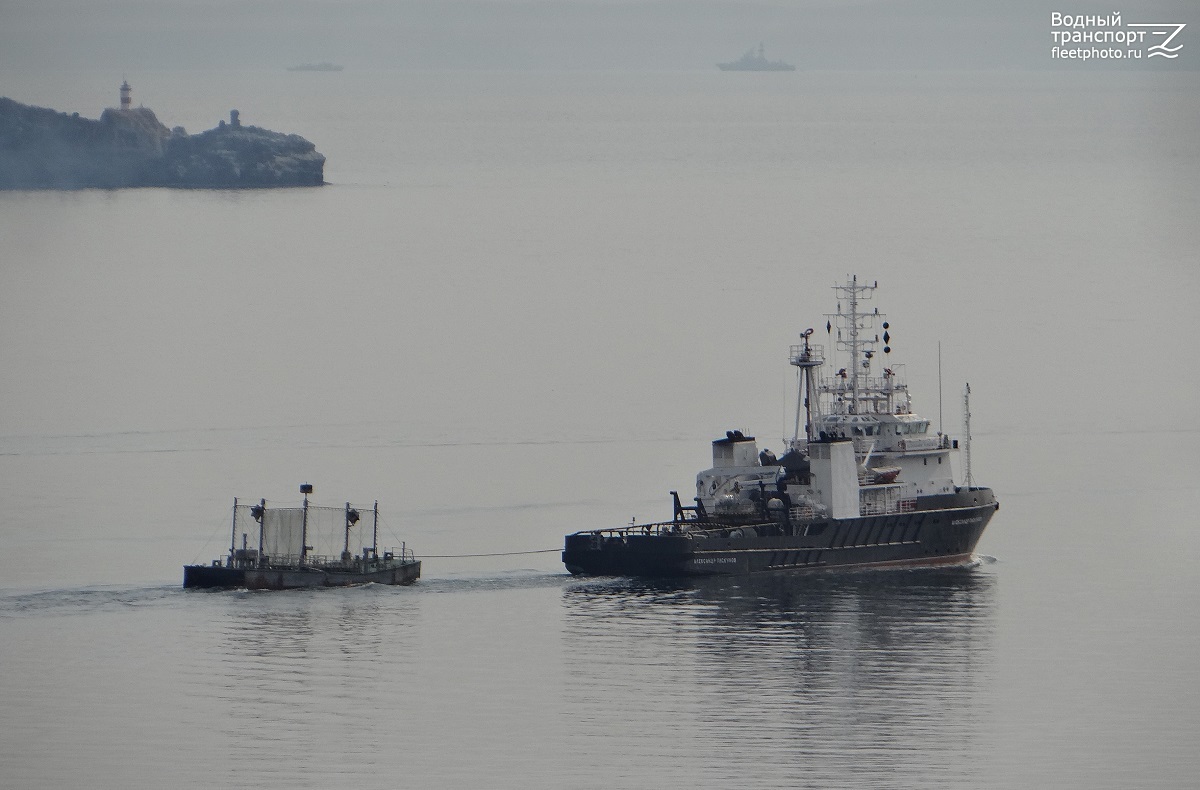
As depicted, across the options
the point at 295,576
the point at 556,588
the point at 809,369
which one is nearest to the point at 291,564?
the point at 295,576

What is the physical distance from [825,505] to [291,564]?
72.6ft

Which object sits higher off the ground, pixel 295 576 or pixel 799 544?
pixel 799 544

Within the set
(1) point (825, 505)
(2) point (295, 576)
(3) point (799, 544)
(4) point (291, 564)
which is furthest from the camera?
(1) point (825, 505)

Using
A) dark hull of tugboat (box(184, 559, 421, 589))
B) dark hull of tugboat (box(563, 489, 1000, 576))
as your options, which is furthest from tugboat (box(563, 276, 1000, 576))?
dark hull of tugboat (box(184, 559, 421, 589))

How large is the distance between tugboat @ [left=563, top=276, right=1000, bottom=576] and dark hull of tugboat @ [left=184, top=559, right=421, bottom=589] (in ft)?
22.8

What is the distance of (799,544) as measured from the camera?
83.4 m

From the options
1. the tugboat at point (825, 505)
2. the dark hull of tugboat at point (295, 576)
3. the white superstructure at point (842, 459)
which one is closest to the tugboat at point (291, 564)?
the dark hull of tugboat at point (295, 576)

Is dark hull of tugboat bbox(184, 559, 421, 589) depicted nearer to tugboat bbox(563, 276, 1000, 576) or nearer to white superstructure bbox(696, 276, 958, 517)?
tugboat bbox(563, 276, 1000, 576)

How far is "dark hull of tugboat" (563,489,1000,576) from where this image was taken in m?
80.9

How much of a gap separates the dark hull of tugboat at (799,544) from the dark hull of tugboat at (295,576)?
7.08 m

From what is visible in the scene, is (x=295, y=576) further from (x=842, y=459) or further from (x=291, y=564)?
(x=842, y=459)

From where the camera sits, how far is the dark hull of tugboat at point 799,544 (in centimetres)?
8088

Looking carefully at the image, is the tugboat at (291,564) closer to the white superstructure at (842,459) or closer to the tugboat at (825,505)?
the tugboat at (825,505)

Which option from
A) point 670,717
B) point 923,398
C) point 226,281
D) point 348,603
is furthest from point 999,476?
point 226,281
